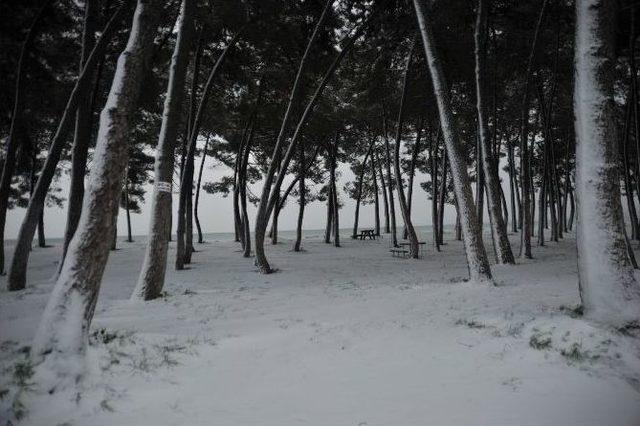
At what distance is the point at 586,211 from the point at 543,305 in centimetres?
191

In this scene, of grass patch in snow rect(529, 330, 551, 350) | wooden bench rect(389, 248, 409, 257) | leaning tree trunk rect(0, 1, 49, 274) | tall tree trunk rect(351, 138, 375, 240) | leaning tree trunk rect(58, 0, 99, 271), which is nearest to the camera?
grass patch in snow rect(529, 330, 551, 350)

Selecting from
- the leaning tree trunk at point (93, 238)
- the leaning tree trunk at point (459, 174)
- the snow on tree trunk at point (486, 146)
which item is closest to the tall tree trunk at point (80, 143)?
the leaning tree trunk at point (93, 238)

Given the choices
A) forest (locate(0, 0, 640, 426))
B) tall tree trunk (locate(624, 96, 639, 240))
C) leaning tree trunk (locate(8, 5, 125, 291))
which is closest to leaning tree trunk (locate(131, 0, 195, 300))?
forest (locate(0, 0, 640, 426))

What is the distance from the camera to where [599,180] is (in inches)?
171

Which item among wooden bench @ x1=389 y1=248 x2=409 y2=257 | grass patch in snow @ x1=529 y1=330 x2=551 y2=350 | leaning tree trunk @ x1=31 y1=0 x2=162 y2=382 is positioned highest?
leaning tree trunk @ x1=31 y1=0 x2=162 y2=382

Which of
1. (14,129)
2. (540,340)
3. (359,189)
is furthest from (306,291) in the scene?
(359,189)

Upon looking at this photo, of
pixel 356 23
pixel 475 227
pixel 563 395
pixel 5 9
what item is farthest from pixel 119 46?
pixel 563 395

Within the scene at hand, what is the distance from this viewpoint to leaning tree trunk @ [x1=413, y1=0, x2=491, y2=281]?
25.1 ft

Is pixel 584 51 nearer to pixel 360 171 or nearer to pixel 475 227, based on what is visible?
pixel 475 227

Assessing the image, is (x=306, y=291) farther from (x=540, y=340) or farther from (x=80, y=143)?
(x=80, y=143)

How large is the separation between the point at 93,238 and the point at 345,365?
299 centimetres

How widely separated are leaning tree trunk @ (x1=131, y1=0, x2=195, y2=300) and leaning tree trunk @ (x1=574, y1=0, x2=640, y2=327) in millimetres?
6900

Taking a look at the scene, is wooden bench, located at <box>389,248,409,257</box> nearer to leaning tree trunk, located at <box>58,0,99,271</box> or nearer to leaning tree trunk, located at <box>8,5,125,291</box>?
leaning tree trunk, located at <box>58,0,99,271</box>

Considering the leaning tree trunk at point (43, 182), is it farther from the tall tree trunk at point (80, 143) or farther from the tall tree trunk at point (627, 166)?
the tall tree trunk at point (627, 166)
